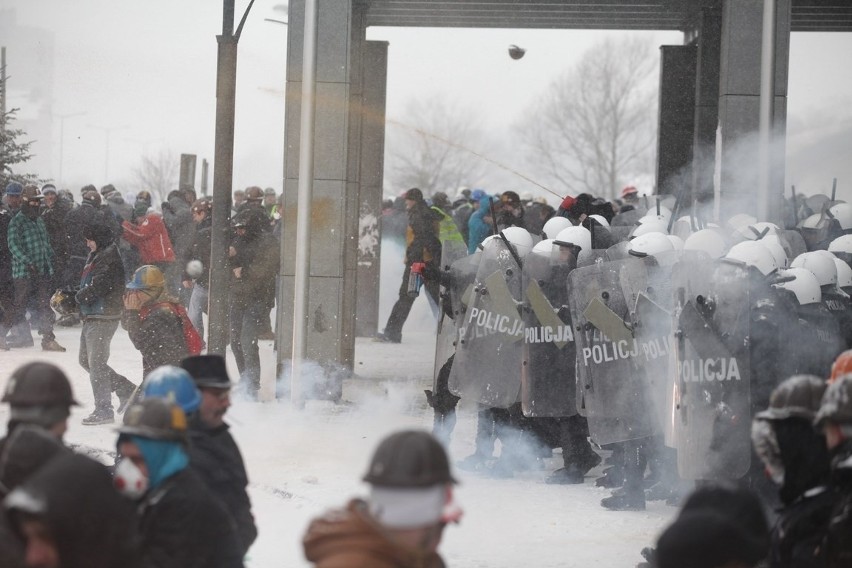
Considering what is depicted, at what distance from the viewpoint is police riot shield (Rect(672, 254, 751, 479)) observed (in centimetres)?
703

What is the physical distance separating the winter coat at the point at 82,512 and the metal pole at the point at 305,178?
854 cm

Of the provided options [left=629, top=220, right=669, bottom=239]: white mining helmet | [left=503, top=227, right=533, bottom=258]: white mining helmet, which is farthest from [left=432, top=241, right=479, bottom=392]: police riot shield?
[left=629, top=220, right=669, bottom=239]: white mining helmet

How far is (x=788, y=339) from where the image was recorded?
6.98m

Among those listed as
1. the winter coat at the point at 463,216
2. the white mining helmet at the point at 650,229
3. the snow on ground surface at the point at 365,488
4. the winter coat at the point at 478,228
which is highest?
the winter coat at the point at 463,216

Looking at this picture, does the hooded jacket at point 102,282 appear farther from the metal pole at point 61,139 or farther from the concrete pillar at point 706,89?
the metal pole at point 61,139

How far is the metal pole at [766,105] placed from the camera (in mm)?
11375

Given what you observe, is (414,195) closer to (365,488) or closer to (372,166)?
(372,166)

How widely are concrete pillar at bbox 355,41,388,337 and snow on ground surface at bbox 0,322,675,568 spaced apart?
13.3ft

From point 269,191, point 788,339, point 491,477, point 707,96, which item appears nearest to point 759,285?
point 788,339

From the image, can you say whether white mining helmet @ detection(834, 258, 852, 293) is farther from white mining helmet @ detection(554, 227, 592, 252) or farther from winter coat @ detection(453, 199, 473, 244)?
winter coat @ detection(453, 199, 473, 244)

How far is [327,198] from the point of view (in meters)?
11.8

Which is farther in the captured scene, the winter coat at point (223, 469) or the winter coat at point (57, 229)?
the winter coat at point (57, 229)

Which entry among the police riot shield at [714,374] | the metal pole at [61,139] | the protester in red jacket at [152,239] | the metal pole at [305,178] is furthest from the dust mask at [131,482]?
the metal pole at [61,139]

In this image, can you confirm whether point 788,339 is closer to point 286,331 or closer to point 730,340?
point 730,340
